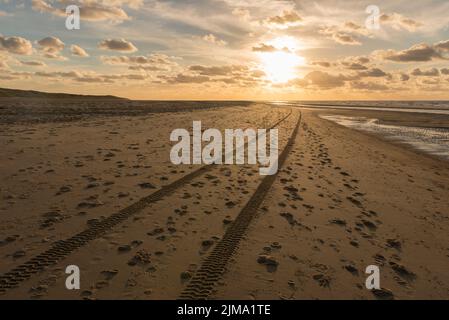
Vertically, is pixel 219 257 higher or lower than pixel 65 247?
lower

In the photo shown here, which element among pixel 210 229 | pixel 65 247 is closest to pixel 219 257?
pixel 210 229

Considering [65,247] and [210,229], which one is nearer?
[65,247]

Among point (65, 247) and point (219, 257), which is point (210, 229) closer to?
point (219, 257)

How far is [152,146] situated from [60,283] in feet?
37.9

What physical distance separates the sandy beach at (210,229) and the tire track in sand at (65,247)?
2 centimetres

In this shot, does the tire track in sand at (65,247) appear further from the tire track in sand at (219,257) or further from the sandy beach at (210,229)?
the tire track in sand at (219,257)

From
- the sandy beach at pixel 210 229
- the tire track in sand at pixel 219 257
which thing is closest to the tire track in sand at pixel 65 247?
the sandy beach at pixel 210 229

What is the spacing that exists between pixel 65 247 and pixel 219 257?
9.43 feet

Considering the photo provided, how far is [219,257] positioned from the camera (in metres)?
6.06

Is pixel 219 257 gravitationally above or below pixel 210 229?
below

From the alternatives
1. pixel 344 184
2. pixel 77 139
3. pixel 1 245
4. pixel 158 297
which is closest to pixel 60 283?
pixel 158 297

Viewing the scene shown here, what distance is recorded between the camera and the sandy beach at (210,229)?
5.28 meters
